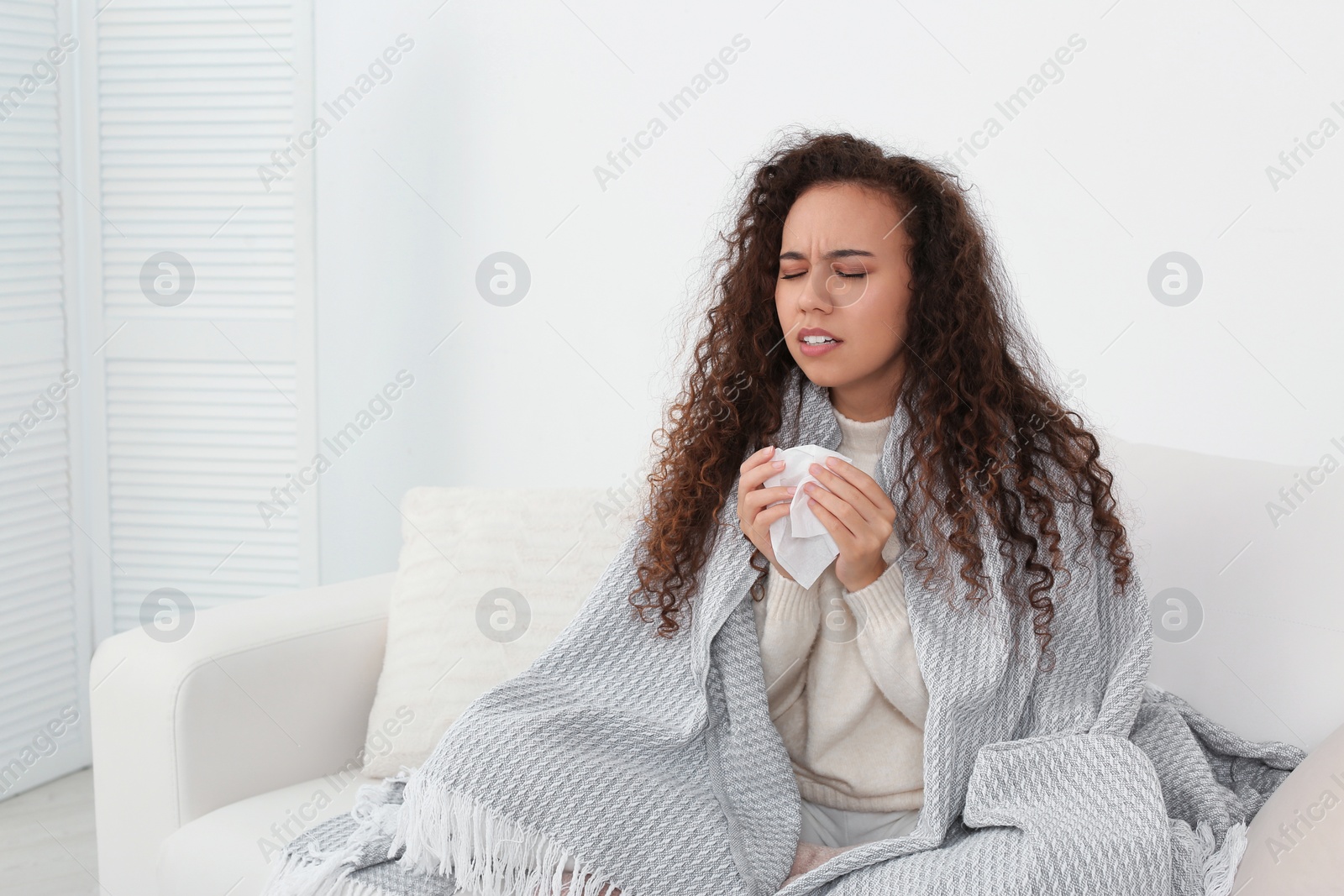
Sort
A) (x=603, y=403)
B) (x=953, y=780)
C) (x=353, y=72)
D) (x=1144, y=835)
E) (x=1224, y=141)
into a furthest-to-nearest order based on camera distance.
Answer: (x=353, y=72) < (x=603, y=403) < (x=1224, y=141) < (x=953, y=780) < (x=1144, y=835)

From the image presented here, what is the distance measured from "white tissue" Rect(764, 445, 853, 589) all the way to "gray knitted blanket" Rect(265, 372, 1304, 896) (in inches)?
4.7

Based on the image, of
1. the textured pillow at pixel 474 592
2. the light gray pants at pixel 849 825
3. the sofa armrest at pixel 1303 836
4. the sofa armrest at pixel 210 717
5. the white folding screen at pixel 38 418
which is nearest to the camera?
the sofa armrest at pixel 1303 836

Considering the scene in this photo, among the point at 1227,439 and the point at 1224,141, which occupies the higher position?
the point at 1224,141

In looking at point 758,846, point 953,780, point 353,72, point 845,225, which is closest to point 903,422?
point 845,225

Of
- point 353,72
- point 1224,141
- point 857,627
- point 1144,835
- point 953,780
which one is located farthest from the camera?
point 353,72

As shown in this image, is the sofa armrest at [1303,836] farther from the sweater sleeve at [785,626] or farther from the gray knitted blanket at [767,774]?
the sweater sleeve at [785,626]

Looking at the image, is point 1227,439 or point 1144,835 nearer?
point 1144,835

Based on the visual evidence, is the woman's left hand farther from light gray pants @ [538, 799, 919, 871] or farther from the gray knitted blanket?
light gray pants @ [538, 799, 919, 871]

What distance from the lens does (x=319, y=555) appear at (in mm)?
2973

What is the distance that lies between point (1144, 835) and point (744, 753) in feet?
1.60

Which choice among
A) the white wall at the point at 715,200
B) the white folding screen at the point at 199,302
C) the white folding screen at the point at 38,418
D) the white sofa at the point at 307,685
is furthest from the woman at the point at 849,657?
the white folding screen at the point at 38,418

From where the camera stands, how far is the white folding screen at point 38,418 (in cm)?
285

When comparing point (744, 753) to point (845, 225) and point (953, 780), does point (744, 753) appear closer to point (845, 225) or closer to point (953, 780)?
point (953, 780)

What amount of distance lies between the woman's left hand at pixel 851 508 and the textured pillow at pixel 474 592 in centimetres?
52
